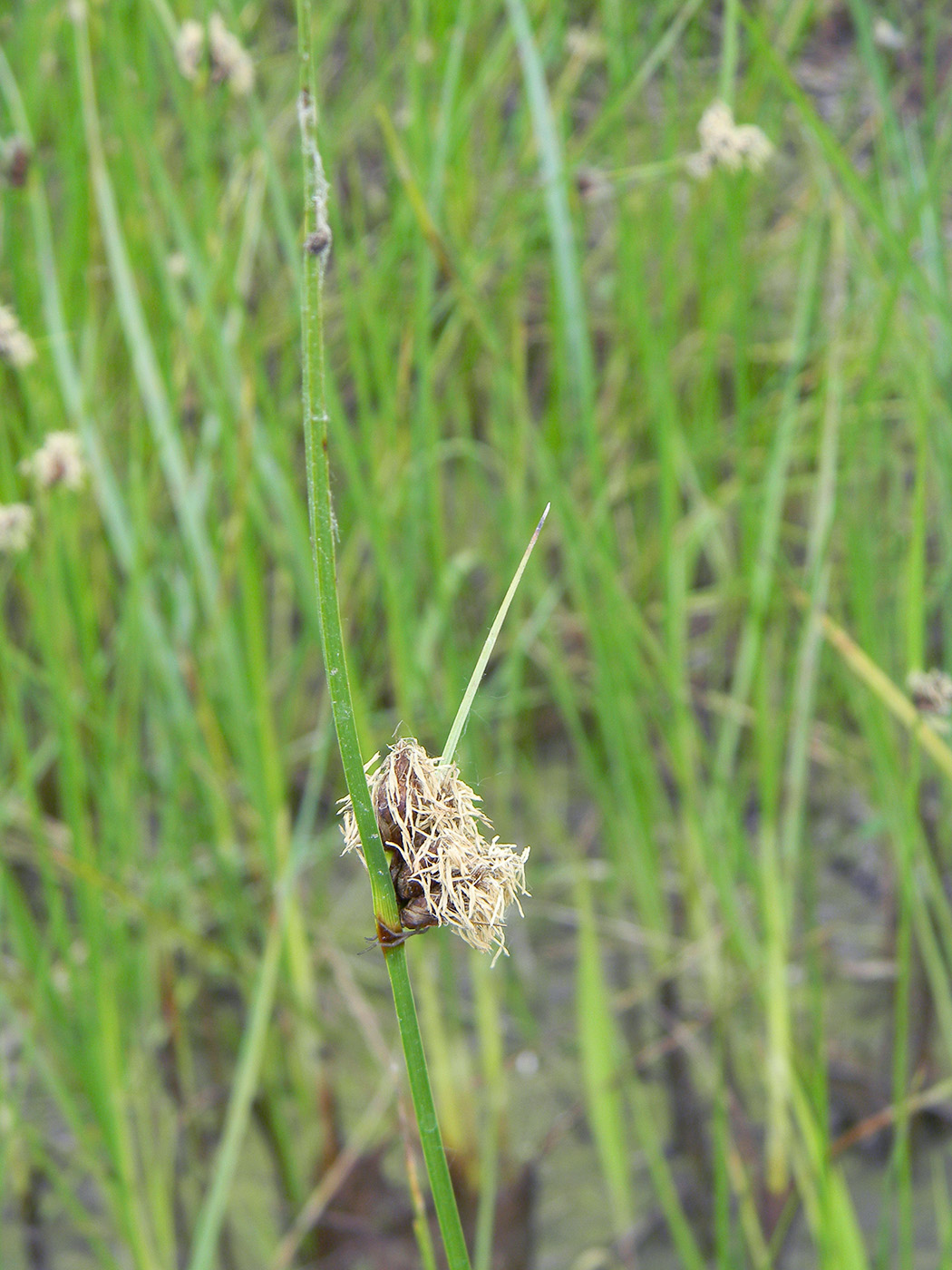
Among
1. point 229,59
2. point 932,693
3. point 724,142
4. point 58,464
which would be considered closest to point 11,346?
point 58,464

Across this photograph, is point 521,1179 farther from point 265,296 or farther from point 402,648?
point 265,296

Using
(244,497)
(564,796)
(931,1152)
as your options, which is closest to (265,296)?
(244,497)

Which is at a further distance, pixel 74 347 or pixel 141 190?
pixel 74 347

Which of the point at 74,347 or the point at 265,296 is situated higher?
the point at 265,296

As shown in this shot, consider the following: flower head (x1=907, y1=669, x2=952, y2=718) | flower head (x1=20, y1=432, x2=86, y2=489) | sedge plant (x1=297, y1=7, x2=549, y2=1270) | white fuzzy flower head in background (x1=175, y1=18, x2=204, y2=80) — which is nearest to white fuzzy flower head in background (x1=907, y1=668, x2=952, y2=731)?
flower head (x1=907, y1=669, x2=952, y2=718)

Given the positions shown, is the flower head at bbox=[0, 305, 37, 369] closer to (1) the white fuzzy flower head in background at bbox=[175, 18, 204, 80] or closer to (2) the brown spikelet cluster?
(1) the white fuzzy flower head in background at bbox=[175, 18, 204, 80]

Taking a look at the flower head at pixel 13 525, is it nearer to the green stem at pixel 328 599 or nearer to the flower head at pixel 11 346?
the flower head at pixel 11 346

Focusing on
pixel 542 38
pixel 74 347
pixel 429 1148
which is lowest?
pixel 429 1148
